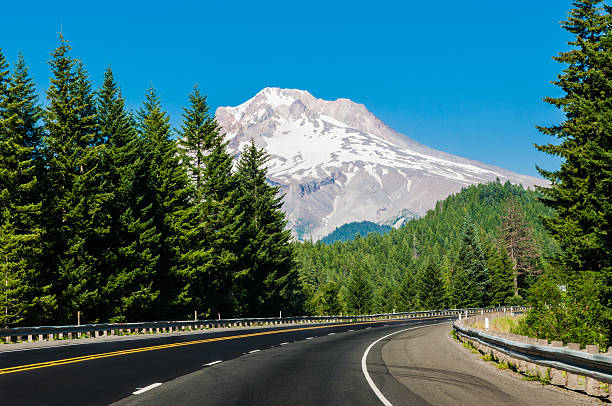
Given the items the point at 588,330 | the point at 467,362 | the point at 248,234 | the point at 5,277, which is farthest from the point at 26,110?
the point at 588,330

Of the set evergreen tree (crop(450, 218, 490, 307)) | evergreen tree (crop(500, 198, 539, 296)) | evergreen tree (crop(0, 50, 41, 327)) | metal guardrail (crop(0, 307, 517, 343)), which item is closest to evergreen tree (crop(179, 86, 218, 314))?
metal guardrail (crop(0, 307, 517, 343))

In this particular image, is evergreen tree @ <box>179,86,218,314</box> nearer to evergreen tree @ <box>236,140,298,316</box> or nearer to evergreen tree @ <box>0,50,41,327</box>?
Result: evergreen tree @ <box>236,140,298,316</box>

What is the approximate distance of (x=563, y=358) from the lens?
11016 mm

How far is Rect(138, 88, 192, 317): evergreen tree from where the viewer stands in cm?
4591

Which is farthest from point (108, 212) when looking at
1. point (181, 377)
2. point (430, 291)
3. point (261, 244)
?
point (430, 291)

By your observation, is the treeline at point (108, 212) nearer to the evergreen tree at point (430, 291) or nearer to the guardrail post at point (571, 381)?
the guardrail post at point (571, 381)

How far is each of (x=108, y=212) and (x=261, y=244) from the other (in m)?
24.0

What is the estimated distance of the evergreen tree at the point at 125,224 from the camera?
38.5m

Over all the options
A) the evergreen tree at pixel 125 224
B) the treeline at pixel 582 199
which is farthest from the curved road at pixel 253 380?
the evergreen tree at pixel 125 224

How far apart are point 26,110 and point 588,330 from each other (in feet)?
112

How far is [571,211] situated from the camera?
29.0 m

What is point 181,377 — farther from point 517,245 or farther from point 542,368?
point 517,245

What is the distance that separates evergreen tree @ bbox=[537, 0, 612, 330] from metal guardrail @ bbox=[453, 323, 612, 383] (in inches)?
410

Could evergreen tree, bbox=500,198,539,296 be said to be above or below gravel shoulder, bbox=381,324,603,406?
above
